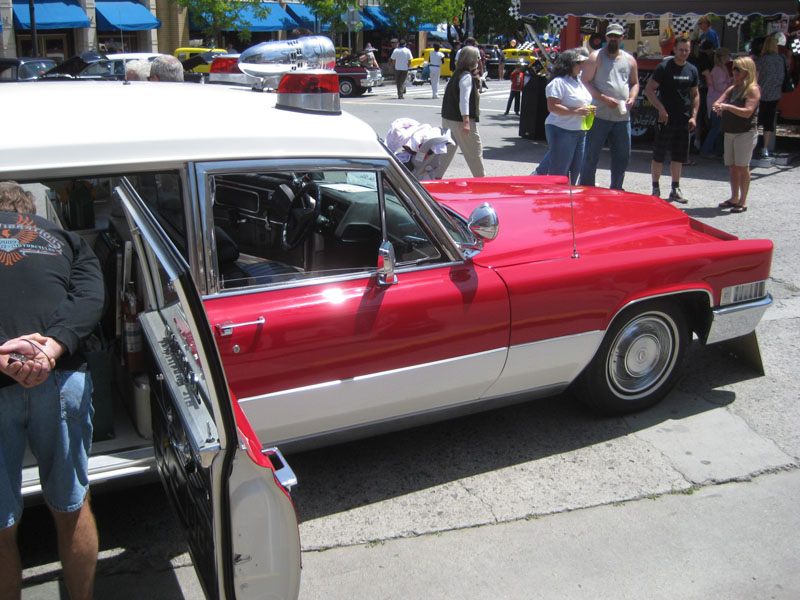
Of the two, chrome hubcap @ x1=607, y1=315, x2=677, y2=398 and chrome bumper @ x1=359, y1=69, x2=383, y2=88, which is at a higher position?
chrome bumper @ x1=359, y1=69, x2=383, y2=88

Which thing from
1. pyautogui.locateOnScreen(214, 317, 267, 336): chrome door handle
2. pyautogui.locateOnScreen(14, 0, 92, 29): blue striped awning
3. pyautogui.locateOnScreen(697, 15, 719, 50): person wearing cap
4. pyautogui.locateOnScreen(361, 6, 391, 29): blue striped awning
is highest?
pyautogui.locateOnScreen(361, 6, 391, 29): blue striped awning

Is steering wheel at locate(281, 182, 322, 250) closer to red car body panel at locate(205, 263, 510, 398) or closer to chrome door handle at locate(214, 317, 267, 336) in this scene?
red car body panel at locate(205, 263, 510, 398)

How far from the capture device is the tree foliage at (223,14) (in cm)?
2939

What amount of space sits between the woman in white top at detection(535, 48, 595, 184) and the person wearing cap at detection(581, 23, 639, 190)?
0.43m

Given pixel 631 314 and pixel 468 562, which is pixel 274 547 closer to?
pixel 468 562

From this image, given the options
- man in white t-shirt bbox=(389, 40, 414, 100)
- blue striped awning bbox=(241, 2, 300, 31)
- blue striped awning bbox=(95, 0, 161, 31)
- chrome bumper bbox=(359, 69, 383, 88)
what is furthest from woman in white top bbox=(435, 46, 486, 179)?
blue striped awning bbox=(241, 2, 300, 31)

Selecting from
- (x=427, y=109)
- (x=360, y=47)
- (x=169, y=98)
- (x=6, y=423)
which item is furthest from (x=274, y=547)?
(x=360, y=47)

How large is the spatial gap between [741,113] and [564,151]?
1.88m

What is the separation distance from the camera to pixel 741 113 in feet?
26.6

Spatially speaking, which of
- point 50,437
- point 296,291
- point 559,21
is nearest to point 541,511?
point 296,291

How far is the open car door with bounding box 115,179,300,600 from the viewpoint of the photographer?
2053 mm

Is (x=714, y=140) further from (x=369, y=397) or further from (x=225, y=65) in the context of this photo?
(x=369, y=397)

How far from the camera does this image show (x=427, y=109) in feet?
63.6

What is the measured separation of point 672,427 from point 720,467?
0.39 m
